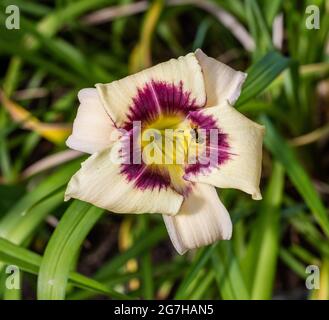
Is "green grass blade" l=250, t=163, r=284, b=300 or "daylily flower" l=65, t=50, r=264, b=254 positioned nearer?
"daylily flower" l=65, t=50, r=264, b=254

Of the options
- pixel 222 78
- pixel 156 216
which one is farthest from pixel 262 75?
pixel 156 216

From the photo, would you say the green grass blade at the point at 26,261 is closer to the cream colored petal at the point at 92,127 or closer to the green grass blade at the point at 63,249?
the green grass blade at the point at 63,249

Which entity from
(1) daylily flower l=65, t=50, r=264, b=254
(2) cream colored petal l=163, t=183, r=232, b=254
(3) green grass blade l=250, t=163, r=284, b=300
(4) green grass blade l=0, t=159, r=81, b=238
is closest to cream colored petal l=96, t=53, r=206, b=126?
(1) daylily flower l=65, t=50, r=264, b=254

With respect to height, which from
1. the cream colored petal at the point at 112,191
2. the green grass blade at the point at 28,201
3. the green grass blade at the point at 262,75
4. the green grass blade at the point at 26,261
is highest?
the green grass blade at the point at 262,75

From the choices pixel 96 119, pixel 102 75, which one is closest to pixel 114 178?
pixel 96 119

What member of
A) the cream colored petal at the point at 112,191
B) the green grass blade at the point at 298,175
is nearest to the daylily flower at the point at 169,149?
the cream colored petal at the point at 112,191

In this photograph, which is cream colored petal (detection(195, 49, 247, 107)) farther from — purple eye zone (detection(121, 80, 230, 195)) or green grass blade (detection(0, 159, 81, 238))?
green grass blade (detection(0, 159, 81, 238))
